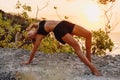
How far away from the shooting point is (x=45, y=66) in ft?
24.9

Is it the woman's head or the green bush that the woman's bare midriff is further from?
the green bush

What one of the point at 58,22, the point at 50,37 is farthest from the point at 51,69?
the point at 50,37

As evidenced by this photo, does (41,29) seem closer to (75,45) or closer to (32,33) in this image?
(32,33)

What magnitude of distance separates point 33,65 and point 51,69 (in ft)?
1.64

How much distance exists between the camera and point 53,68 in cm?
742

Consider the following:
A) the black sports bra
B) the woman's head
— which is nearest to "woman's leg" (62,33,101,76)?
the black sports bra

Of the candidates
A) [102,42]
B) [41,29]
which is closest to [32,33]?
[41,29]

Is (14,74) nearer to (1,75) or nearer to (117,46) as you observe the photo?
(1,75)

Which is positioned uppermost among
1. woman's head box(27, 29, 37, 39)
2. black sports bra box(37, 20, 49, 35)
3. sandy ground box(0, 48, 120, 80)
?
black sports bra box(37, 20, 49, 35)

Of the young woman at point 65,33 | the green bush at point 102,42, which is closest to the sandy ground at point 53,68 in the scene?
the young woman at point 65,33

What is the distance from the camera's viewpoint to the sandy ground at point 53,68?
22.2 feet

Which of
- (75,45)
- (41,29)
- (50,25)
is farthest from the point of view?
(41,29)

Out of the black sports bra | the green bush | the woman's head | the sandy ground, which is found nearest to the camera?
the sandy ground

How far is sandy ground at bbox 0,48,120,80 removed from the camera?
22.2 feet
